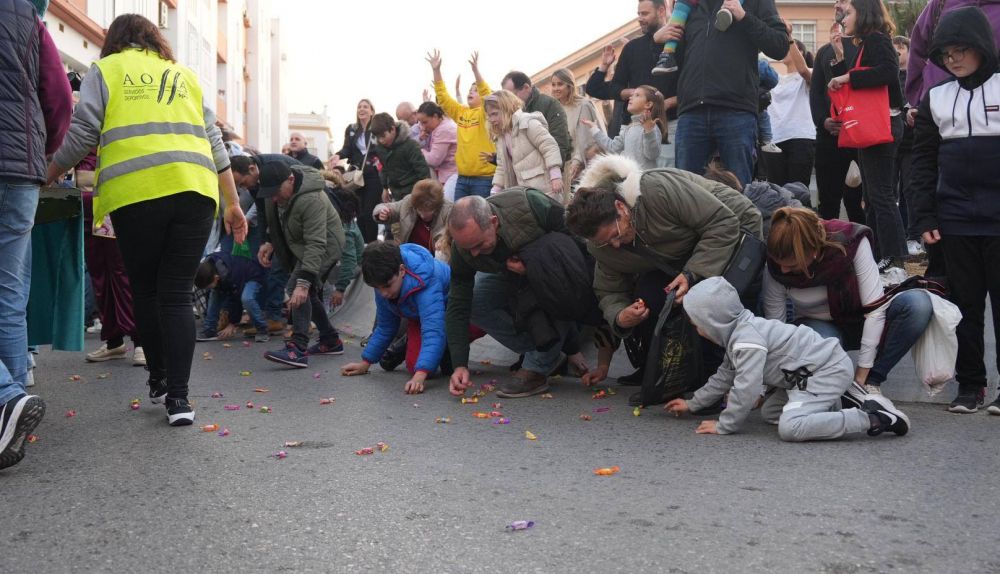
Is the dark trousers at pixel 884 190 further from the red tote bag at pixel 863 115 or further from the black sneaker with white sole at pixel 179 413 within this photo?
the black sneaker with white sole at pixel 179 413

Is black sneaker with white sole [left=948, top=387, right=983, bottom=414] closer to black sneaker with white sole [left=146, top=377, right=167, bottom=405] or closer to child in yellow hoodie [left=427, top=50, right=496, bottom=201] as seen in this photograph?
black sneaker with white sole [left=146, top=377, right=167, bottom=405]

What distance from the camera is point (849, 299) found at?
17.4 feet

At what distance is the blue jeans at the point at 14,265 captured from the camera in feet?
14.3

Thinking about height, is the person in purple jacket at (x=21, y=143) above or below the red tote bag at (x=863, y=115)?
below

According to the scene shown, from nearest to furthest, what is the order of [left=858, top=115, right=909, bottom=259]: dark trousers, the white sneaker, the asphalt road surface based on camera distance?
the asphalt road surface, [left=858, top=115, right=909, bottom=259]: dark trousers, the white sneaker

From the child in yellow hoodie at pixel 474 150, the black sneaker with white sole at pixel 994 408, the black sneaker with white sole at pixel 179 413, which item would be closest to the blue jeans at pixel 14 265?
the black sneaker with white sole at pixel 179 413

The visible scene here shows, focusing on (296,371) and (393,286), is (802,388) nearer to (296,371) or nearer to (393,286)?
(393,286)

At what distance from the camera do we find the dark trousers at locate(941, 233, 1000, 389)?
17.6ft

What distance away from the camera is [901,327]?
518cm

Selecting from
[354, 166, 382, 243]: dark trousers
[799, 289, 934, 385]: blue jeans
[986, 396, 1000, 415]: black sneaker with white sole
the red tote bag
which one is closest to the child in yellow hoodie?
[354, 166, 382, 243]: dark trousers

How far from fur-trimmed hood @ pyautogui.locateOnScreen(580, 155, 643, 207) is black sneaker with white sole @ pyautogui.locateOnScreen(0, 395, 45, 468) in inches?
126

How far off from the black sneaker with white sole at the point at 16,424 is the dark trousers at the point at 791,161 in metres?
6.80

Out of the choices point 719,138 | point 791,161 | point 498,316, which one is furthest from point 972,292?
point 791,161

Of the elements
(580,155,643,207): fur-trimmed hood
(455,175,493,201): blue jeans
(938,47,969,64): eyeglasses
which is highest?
(938,47,969,64): eyeglasses
